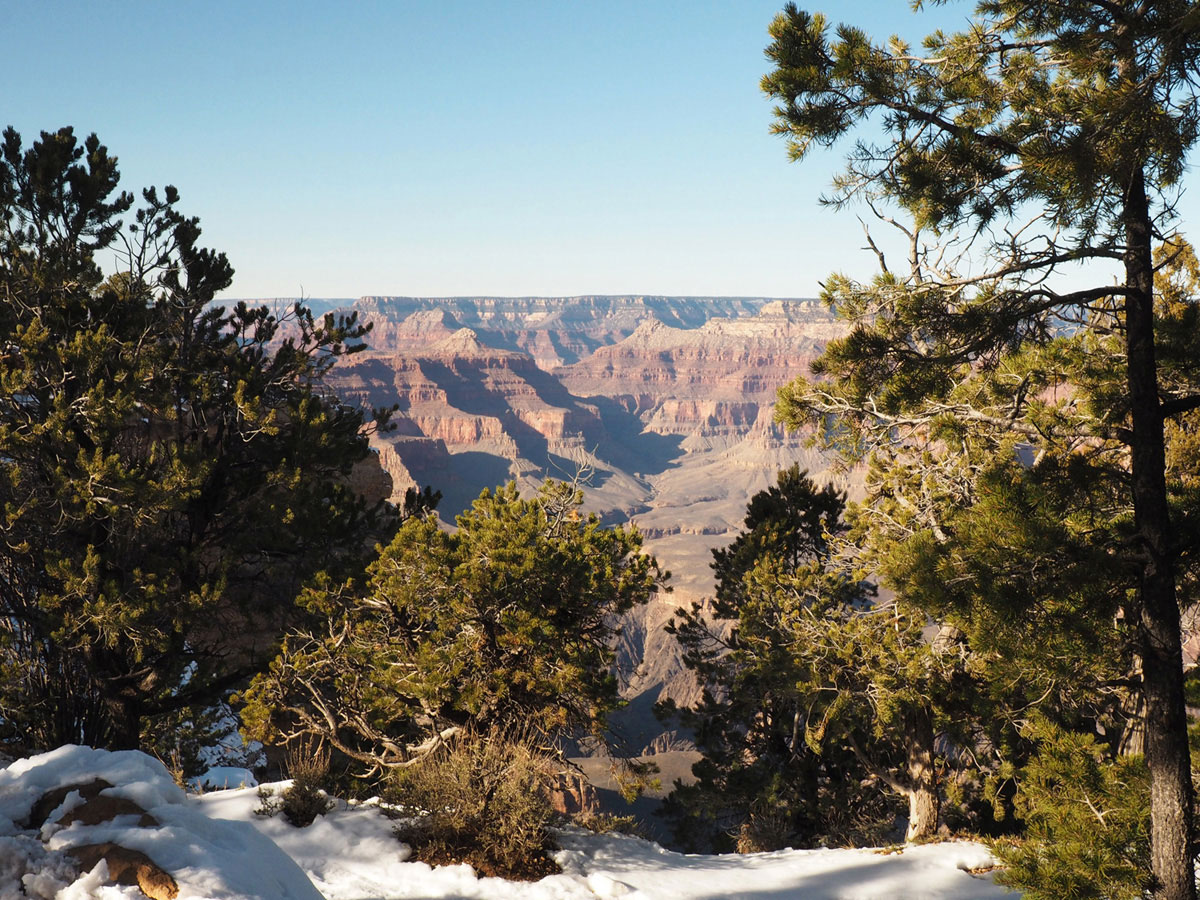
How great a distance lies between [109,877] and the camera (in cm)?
491

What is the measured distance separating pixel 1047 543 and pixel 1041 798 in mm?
2534

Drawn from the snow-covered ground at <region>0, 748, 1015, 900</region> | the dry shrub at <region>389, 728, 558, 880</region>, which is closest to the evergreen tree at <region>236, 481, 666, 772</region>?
the dry shrub at <region>389, 728, 558, 880</region>

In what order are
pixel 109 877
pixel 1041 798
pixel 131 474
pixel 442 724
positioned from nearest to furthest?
pixel 109 877 → pixel 1041 798 → pixel 442 724 → pixel 131 474

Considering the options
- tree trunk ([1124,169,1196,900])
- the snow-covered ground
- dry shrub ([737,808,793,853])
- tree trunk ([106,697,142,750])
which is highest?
tree trunk ([1124,169,1196,900])

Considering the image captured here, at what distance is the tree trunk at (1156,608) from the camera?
6094mm

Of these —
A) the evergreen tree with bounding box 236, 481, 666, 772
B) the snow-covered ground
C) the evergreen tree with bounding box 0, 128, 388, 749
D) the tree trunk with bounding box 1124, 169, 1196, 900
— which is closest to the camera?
the snow-covered ground

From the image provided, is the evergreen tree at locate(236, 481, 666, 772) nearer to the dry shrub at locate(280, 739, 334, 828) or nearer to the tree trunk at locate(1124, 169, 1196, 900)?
the dry shrub at locate(280, 739, 334, 828)

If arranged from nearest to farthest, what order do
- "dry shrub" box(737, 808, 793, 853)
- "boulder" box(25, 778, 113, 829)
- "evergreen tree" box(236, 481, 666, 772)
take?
"boulder" box(25, 778, 113, 829) < "evergreen tree" box(236, 481, 666, 772) < "dry shrub" box(737, 808, 793, 853)

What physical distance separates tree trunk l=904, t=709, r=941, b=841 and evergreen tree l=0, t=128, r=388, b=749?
10040 millimetres

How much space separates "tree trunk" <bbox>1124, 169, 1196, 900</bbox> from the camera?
6.09 m

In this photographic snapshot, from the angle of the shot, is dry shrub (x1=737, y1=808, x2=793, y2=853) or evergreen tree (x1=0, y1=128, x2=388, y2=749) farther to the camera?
dry shrub (x1=737, y1=808, x2=793, y2=853)

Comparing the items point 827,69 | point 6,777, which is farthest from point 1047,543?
point 6,777

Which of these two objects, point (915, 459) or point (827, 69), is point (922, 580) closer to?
point (827, 69)

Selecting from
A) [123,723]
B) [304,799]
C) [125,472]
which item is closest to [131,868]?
[304,799]
